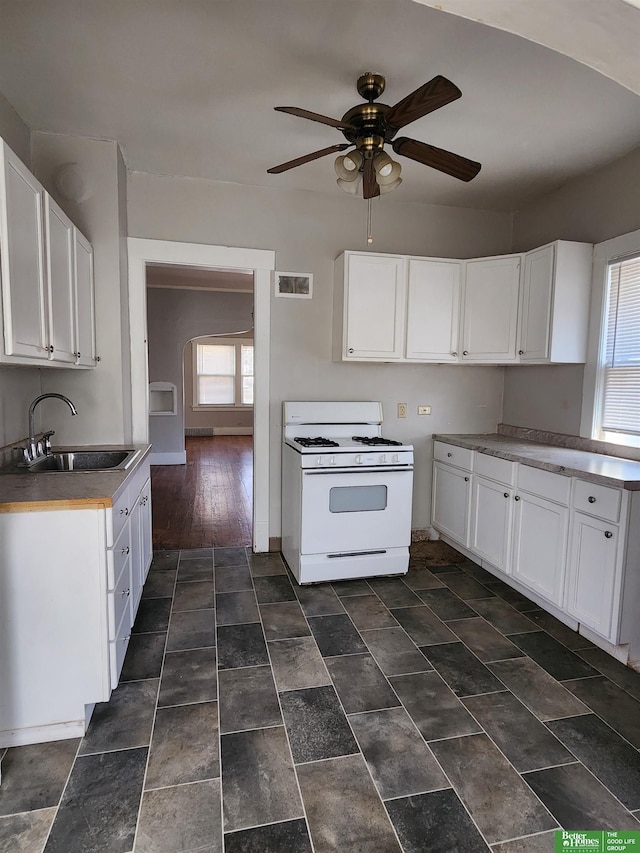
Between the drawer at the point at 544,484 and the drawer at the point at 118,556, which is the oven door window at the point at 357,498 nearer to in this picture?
the drawer at the point at 544,484

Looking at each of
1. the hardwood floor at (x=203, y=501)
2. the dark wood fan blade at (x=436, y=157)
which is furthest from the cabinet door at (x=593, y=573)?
the hardwood floor at (x=203, y=501)

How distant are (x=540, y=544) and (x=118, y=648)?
223 centimetres

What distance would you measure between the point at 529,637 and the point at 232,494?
3651 millimetres

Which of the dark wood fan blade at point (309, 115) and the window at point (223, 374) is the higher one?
the dark wood fan blade at point (309, 115)

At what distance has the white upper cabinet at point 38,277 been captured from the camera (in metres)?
1.74

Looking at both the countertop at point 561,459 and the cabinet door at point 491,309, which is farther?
the cabinet door at point 491,309

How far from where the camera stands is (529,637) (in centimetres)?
256

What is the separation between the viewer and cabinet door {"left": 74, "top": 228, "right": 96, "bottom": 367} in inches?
102

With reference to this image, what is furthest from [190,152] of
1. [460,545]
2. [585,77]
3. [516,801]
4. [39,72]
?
[516,801]

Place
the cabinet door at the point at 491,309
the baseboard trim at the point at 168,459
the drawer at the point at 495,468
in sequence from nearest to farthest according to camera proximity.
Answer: the drawer at the point at 495,468, the cabinet door at the point at 491,309, the baseboard trim at the point at 168,459

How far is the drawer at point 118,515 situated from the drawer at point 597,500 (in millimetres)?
2197

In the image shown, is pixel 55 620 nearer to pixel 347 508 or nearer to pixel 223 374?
pixel 347 508

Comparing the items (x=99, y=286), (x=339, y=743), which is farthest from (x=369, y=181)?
(x=339, y=743)

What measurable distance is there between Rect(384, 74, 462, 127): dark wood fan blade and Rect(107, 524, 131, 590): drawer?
6.57 ft
